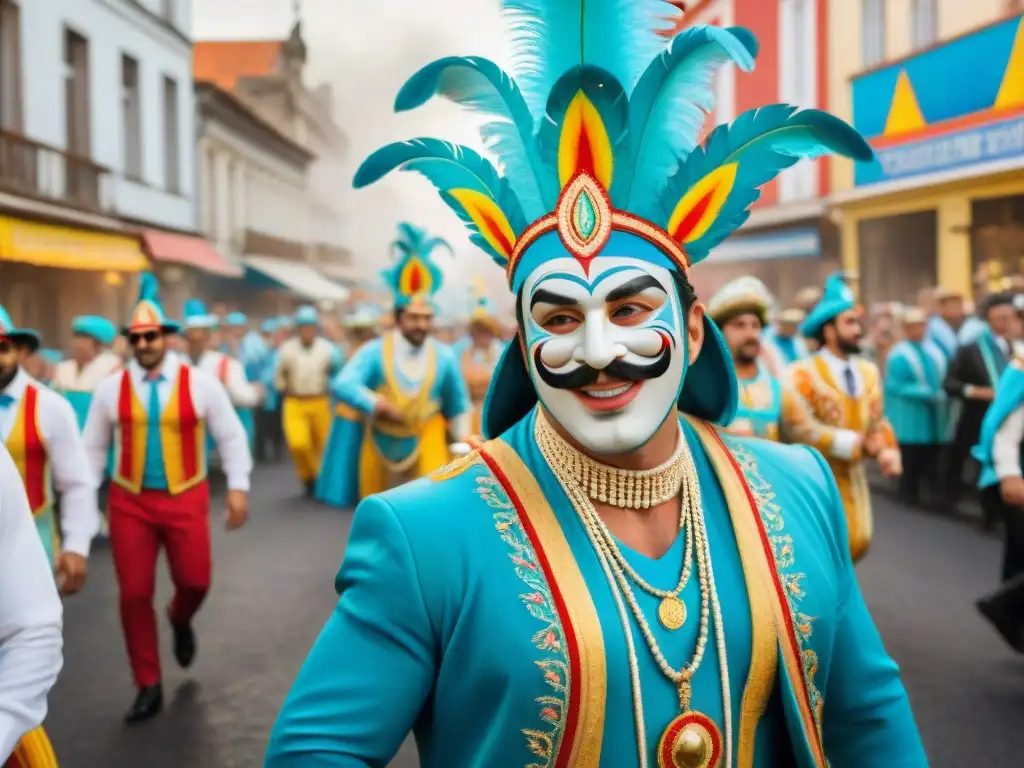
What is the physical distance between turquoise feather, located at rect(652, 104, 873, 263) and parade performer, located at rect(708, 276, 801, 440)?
3701mm

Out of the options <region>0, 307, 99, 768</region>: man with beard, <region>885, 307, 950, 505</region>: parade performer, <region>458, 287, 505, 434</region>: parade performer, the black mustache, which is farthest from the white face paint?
<region>885, 307, 950, 505</region>: parade performer

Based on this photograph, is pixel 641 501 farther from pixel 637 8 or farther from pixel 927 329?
pixel 927 329

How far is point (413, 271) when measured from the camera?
7.34m

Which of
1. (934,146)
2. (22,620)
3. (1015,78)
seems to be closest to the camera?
(22,620)

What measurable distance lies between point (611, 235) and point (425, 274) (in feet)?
17.6

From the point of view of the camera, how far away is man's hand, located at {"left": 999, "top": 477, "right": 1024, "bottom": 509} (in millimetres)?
5309

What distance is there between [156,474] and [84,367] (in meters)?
3.89

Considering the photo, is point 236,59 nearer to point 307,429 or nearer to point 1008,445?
point 307,429

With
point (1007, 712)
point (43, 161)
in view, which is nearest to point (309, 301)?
point (43, 161)

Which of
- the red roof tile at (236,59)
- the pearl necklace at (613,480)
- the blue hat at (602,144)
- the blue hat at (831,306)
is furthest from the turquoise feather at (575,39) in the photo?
the red roof tile at (236,59)

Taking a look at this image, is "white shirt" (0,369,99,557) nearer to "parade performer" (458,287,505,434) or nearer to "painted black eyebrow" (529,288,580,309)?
"painted black eyebrow" (529,288,580,309)

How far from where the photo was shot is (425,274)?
289 inches

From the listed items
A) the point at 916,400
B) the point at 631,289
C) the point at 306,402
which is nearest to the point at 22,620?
the point at 631,289

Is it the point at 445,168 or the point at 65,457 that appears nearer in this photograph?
the point at 445,168
